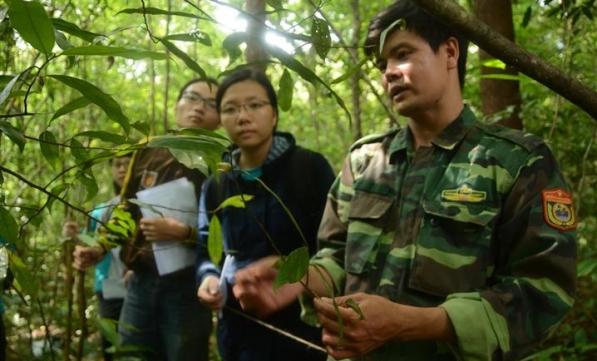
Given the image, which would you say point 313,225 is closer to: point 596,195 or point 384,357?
point 384,357

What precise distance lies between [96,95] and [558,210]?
1.05 m

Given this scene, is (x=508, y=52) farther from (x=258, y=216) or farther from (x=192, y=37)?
(x=258, y=216)

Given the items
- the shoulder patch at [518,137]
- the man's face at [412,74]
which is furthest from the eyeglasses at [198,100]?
the shoulder patch at [518,137]

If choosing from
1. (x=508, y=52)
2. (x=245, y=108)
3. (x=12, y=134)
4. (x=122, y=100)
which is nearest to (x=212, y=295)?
(x=245, y=108)

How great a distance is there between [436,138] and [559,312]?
0.53 m

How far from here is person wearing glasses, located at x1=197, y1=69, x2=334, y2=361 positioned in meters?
2.32

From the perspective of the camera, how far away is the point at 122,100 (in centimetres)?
763

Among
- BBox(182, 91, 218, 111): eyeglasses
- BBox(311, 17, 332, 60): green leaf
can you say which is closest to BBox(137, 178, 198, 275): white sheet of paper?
BBox(182, 91, 218, 111): eyeglasses

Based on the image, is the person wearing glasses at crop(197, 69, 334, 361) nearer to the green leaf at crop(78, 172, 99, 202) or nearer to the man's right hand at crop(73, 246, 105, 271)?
the man's right hand at crop(73, 246, 105, 271)

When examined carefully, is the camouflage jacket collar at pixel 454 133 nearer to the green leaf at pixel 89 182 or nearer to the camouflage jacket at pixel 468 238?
the camouflage jacket at pixel 468 238

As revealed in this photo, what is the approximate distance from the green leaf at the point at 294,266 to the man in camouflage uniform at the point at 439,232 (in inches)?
11.6

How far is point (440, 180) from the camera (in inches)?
59.4

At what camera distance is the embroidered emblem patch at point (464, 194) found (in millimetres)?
1406

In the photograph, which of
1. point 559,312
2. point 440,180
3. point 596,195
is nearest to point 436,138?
point 440,180
